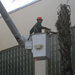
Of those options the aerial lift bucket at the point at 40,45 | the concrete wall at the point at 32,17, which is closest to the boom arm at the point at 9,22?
the aerial lift bucket at the point at 40,45

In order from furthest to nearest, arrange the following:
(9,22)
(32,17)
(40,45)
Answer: (32,17), (9,22), (40,45)

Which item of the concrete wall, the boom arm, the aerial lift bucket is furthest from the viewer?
the concrete wall

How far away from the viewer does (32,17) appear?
59.1 ft

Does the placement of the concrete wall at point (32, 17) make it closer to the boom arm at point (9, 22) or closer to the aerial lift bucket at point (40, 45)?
the boom arm at point (9, 22)

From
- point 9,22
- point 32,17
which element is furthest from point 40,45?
point 32,17

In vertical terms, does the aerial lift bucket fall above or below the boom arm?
below

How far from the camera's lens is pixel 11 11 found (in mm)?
19297

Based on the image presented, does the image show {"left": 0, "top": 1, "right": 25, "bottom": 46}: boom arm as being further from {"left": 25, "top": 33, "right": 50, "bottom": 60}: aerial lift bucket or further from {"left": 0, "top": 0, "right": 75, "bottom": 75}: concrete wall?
{"left": 0, "top": 0, "right": 75, "bottom": 75}: concrete wall

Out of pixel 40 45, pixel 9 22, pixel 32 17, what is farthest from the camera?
pixel 32 17

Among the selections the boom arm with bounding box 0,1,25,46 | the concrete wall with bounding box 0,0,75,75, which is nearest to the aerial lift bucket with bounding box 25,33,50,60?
the boom arm with bounding box 0,1,25,46

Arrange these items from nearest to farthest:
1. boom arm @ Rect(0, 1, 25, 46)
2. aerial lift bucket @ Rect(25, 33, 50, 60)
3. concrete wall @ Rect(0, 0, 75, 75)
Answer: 1. aerial lift bucket @ Rect(25, 33, 50, 60)
2. boom arm @ Rect(0, 1, 25, 46)
3. concrete wall @ Rect(0, 0, 75, 75)

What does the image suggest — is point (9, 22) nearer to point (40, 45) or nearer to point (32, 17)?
point (40, 45)

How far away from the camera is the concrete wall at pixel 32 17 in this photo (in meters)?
16.5

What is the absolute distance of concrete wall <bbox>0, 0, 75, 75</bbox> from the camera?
1647 centimetres
